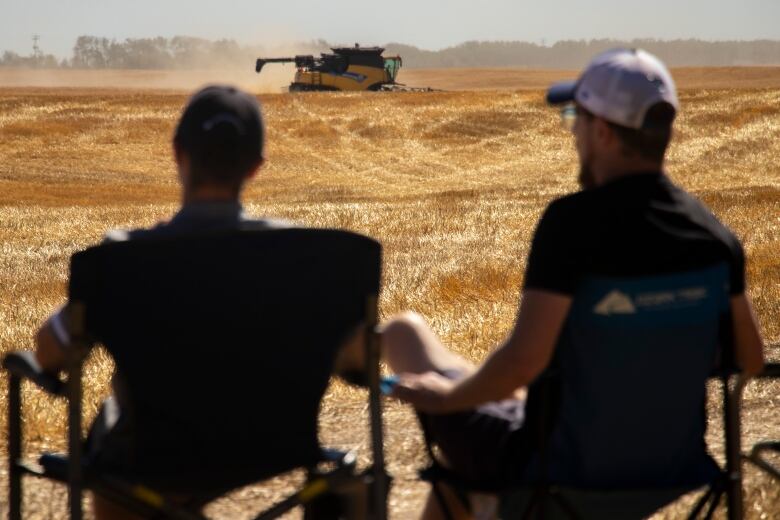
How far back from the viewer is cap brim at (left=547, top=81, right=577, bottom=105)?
291 cm

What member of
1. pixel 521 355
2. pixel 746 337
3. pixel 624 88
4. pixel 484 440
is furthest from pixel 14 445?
pixel 746 337

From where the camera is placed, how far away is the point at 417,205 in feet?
69.3

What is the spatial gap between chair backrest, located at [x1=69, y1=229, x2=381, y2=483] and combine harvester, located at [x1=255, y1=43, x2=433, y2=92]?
53.8m

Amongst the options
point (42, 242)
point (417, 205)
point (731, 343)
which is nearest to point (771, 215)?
point (417, 205)

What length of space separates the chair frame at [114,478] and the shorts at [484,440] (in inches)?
6.7

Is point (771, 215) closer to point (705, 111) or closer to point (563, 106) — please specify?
point (563, 106)

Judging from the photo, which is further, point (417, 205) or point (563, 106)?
point (417, 205)

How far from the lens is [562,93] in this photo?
2922 mm

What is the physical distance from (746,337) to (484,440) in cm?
Answer: 65

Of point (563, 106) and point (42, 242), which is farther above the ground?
point (563, 106)

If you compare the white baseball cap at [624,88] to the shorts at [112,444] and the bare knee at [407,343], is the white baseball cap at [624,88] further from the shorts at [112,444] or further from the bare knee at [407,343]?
the shorts at [112,444]

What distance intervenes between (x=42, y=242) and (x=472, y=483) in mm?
13688

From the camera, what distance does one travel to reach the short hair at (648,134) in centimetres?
277

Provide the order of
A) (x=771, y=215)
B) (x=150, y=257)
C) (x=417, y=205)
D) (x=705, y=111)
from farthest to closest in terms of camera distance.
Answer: (x=705, y=111)
(x=417, y=205)
(x=771, y=215)
(x=150, y=257)
